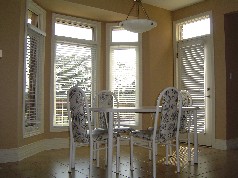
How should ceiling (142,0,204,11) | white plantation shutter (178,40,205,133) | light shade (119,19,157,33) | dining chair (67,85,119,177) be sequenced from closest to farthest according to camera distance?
dining chair (67,85,119,177), light shade (119,19,157,33), white plantation shutter (178,40,205,133), ceiling (142,0,204,11)

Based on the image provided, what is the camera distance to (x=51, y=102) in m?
5.13

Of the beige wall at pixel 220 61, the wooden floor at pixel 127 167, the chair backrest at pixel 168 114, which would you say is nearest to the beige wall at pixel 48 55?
the wooden floor at pixel 127 167

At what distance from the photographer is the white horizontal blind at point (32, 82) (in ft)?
14.8

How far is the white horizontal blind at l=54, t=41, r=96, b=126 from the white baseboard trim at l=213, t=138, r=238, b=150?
2.53 meters

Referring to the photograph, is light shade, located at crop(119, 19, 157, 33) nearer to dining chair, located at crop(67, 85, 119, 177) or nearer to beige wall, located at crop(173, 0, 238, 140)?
dining chair, located at crop(67, 85, 119, 177)

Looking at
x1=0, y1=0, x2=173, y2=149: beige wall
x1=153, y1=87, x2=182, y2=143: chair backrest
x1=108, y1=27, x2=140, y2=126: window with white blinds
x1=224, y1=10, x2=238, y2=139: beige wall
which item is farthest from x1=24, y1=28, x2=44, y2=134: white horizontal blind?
x1=224, y1=10, x2=238, y2=139: beige wall

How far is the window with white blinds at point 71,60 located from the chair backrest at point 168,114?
260cm

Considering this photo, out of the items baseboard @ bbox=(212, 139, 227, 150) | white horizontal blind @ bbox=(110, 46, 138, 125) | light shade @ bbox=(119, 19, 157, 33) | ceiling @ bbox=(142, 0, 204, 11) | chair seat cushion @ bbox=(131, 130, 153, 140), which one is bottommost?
baseboard @ bbox=(212, 139, 227, 150)

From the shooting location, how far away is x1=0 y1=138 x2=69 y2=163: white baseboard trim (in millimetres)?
3943

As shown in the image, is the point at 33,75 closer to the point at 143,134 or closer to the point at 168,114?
the point at 143,134

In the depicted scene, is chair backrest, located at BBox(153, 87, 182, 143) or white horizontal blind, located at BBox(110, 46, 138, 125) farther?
white horizontal blind, located at BBox(110, 46, 138, 125)

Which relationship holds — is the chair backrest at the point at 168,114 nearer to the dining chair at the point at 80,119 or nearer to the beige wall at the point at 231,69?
the dining chair at the point at 80,119

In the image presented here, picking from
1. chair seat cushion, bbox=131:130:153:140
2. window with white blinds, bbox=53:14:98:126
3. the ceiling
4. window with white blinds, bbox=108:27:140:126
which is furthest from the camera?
window with white blinds, bbox=108:27:140:126

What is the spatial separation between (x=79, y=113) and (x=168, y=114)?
97cm
